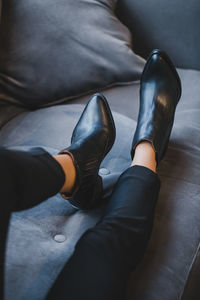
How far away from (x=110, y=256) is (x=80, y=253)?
0.06 metres

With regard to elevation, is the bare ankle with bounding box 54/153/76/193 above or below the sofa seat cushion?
above

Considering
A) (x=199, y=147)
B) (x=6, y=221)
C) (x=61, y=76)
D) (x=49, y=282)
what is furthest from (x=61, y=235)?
(x=61, y=76)

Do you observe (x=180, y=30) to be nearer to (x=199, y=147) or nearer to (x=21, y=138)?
(x=199, y=147)

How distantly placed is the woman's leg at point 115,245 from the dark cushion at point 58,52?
0.51 metres

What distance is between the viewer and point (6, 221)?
0.58 metres

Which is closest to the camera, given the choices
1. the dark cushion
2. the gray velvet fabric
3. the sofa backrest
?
the gray velvet fabric

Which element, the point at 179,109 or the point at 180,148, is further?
the point at 179,109

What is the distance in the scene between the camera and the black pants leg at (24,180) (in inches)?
22.8

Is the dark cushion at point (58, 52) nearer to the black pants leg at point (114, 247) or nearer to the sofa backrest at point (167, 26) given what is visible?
the sofa backrest at point (167, 26)

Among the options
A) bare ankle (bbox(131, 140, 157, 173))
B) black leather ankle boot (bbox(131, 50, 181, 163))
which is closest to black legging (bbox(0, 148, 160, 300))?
bare ankle (bbox(131, 140, 157, 173))

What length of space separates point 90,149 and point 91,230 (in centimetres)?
24

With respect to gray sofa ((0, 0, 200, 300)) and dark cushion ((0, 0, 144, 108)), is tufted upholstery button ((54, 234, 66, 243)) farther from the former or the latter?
dark cushion ((0, 0, 144, 108))

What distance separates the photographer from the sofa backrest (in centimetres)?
130

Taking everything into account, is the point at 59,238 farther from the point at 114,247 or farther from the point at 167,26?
the point at 167,26
